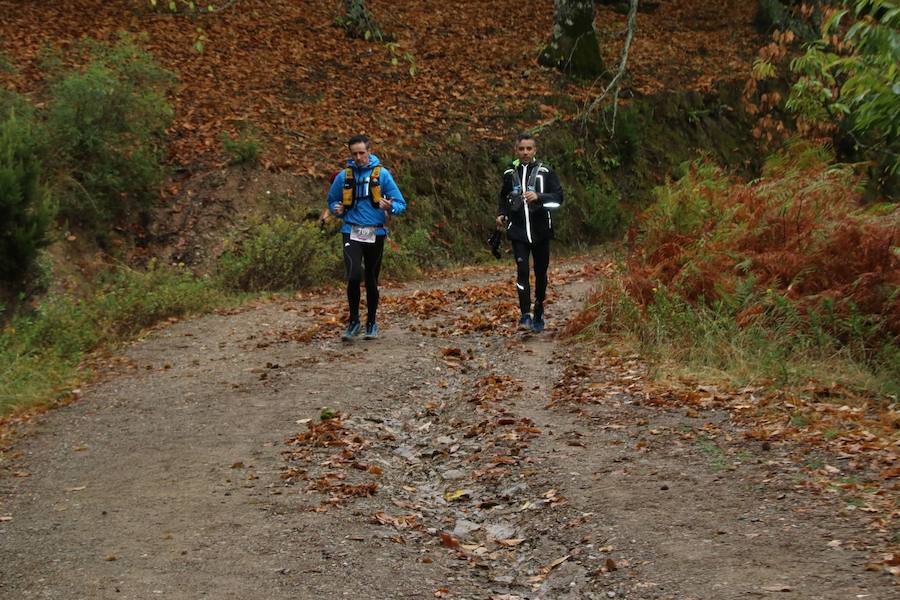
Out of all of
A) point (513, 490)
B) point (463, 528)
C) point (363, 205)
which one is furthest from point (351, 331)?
point (463, 528)

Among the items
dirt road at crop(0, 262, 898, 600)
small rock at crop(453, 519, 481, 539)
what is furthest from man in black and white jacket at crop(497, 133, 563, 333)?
small rock at crop(453, 519, 481, 539)

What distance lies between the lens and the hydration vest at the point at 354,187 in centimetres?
1127

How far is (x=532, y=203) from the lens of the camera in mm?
11305

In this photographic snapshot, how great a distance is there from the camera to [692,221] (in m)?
12.2

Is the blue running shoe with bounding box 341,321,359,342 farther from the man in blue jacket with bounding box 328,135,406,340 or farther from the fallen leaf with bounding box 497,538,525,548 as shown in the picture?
the fallen leaf with bounding box 497,538,525,548

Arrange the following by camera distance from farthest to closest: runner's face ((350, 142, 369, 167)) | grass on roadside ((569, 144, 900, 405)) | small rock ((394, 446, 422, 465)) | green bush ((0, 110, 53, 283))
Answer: green bush ((0, 110, 53, 283))
runner's face ((350, 142, 369, 167))
grass on roadside ((569, 144, 900, 405))
small rock ((394, 446, 422, 465))

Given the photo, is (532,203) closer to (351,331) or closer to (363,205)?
(363,205)

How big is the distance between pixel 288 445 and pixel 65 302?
21.8ft

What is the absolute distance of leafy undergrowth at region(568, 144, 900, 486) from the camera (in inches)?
319

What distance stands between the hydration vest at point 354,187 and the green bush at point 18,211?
4.36 m

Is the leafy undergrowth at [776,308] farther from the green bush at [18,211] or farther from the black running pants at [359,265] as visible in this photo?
the green bush at [18,211]

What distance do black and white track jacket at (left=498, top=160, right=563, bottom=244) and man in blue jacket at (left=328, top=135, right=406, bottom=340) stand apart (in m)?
1.20

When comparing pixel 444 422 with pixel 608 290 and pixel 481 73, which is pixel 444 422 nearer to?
pixel 608 290

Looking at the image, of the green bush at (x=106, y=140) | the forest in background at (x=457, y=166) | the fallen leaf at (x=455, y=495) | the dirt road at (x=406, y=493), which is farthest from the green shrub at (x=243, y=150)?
the fallen leaf at (x=455, y=495)
